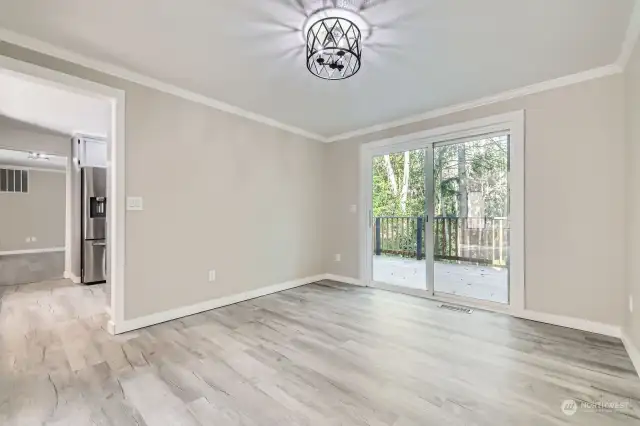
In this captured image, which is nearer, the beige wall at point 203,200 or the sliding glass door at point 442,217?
the beige wall at point 203,200

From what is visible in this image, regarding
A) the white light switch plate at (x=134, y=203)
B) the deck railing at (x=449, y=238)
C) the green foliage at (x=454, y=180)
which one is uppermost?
the green foliage at (x=454, y=180)

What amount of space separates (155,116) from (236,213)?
4.53 feet

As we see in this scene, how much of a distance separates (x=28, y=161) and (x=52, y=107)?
501 cm

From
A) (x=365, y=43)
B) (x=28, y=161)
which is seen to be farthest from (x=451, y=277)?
(x=28, y=161)

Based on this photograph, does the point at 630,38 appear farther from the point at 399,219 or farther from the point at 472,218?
the point at 399,219

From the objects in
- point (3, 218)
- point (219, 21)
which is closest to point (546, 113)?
point (219, 21)

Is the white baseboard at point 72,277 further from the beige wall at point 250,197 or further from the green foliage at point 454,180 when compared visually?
the green foliage at point 454,180

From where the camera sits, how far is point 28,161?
7102mm

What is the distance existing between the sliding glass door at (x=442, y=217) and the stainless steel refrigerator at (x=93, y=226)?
4.32m

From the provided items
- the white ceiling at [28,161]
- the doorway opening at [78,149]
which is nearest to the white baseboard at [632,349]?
the doorway opening at [78,149]

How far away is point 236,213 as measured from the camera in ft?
12.4

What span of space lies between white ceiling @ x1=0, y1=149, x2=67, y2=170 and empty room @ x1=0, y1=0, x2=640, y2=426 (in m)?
2.31

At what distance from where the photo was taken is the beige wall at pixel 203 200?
9.46ft

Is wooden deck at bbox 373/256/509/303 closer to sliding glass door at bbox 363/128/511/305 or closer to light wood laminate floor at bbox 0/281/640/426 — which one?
sliding glass door at bbox 363/128/511/305
